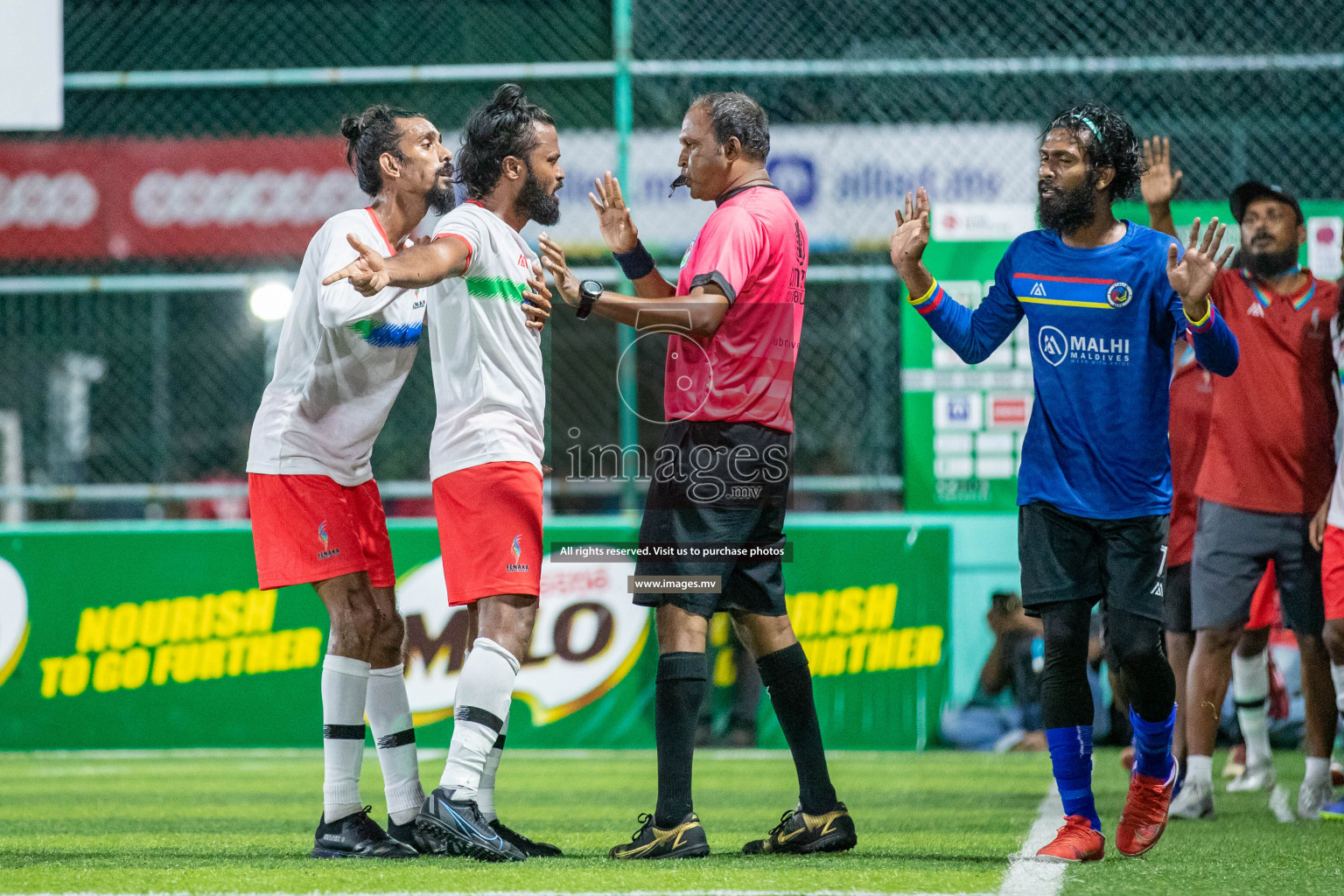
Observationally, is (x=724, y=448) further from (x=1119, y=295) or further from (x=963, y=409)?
(x=963, y=409)

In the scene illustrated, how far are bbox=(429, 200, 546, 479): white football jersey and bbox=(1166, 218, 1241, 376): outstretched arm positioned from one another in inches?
70.7

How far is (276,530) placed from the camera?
4363 millimetres

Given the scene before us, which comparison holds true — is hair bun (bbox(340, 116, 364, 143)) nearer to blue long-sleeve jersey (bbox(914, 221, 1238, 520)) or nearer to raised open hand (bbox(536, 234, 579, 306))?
raised open hand (bbox(536, 234, 579, 306))

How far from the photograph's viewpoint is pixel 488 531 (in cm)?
420

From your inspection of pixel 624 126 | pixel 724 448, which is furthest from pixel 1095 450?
pixel 624 126

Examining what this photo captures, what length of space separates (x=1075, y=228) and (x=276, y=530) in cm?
246

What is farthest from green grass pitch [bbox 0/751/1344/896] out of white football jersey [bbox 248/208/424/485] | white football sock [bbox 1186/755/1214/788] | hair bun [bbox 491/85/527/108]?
hair bun [bbox 491/85/527/108]

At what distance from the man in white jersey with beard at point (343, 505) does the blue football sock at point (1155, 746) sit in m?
2.11

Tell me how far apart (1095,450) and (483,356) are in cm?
174

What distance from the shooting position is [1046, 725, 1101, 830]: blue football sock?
4238 millimetres

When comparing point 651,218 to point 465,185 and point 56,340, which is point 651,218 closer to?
point 465,185

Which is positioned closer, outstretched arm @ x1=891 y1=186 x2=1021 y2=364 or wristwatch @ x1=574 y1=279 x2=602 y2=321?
wristwatch @ x1=574 y1=279 x2=602 y2=321

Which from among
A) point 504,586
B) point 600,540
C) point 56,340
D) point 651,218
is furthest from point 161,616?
point 56,340

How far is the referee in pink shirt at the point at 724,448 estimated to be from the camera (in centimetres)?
414
